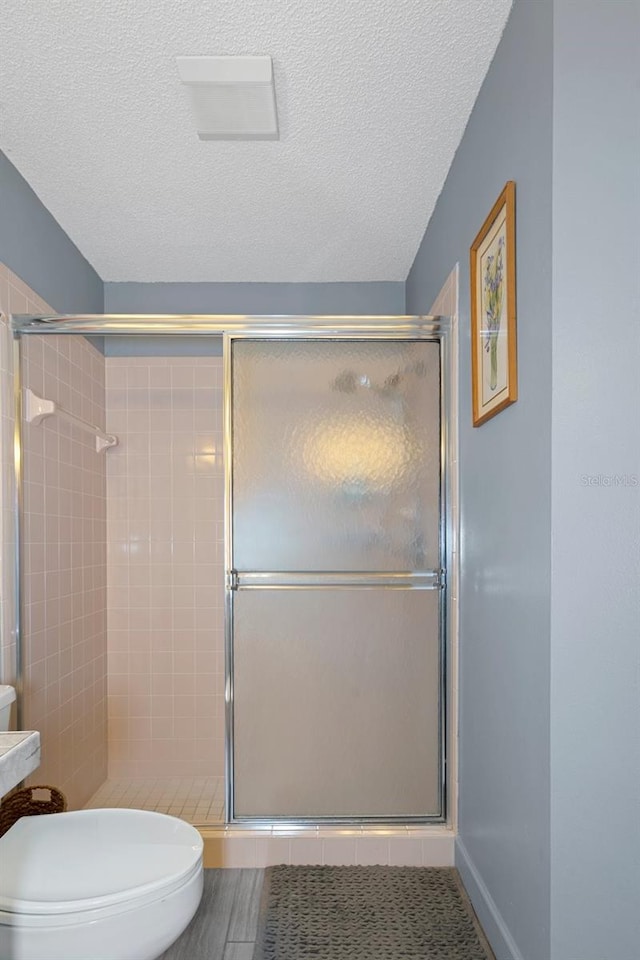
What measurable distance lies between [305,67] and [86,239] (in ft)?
5.03

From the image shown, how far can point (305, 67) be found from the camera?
1.97m

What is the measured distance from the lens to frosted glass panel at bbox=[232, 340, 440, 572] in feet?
8.32

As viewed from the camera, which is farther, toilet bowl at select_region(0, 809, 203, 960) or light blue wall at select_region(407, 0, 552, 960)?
light blue wall at select_region(407, 0, 552, 960)

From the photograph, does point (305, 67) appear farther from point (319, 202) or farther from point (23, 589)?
point (23, 589)

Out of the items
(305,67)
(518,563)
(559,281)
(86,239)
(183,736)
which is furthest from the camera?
(183,736)

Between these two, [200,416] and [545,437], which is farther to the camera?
[200,416]

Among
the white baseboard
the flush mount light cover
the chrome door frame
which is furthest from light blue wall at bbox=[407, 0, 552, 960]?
the flush mount light cover

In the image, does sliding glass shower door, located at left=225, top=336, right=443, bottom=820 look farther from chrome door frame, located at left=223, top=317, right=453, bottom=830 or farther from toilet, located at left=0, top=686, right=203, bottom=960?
toilet, located at left=0, top=686, right=203, bottom=960

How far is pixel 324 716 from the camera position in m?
A: 2.53

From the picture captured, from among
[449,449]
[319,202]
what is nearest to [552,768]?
[449,449]

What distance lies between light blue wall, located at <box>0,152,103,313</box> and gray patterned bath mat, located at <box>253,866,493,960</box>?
7.19ft

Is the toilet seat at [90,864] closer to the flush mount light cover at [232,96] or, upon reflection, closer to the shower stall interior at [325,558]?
the shower stall interior at [325,558]

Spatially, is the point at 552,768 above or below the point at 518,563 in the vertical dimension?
below

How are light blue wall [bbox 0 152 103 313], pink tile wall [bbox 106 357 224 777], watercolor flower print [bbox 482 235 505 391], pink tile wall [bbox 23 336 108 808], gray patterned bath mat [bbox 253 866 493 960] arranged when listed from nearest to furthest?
watercolor flower print [bbox 482 235 505 391], gray patterned bath mat [bbox 253 866 493 960], light blue wall [bbox 0 152 103 313], pink tile wall [bbox 23 336 108 808], pink tile wall [bbox 106 357 224 777]
